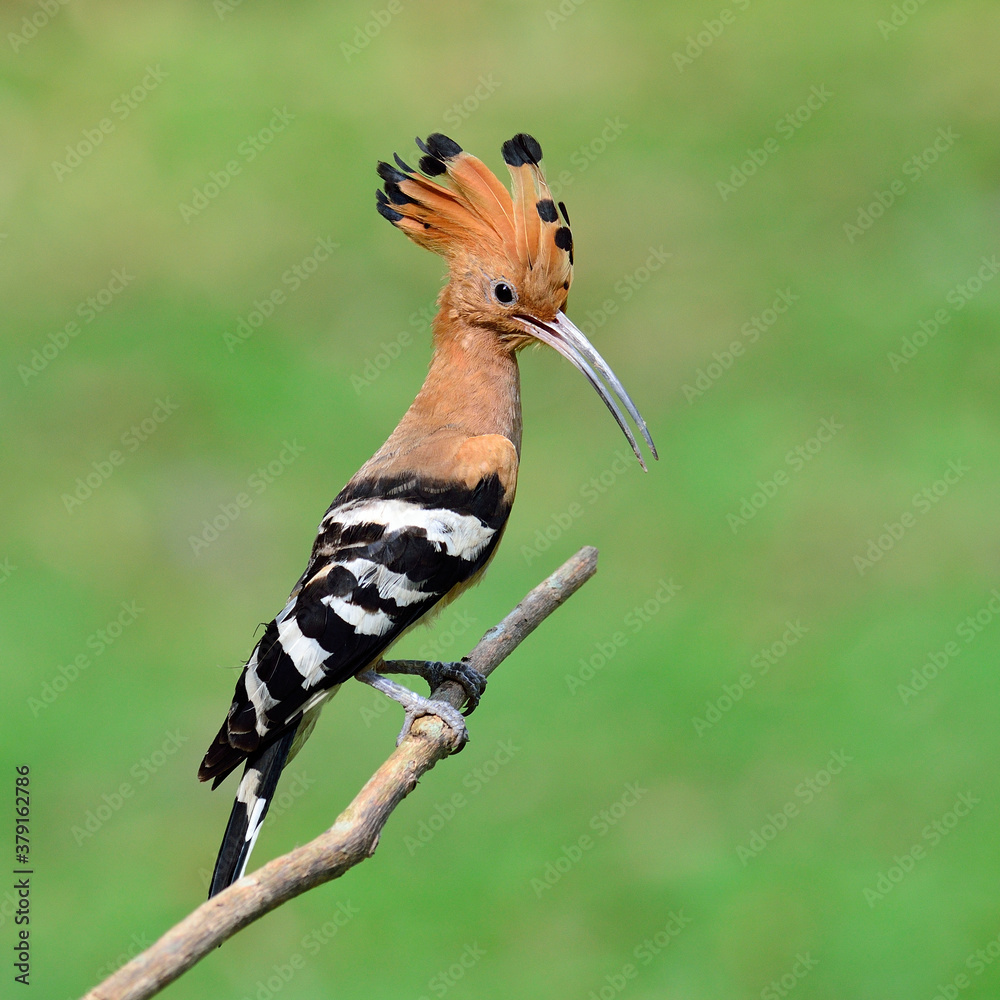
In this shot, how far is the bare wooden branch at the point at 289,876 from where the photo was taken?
6.08 ft

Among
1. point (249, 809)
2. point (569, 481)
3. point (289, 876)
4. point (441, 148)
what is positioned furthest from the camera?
point (569, 481)

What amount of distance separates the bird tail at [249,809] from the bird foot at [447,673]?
0.46 metres

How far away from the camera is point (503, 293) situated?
299cm

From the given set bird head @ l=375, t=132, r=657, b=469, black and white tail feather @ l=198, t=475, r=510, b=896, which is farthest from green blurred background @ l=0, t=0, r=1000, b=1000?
bird head @ l=375, t=132, r=657, b=469

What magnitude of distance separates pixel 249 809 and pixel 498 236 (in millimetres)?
1231

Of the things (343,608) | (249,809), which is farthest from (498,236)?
(249,809)

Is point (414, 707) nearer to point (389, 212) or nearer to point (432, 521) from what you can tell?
point (432, 521)

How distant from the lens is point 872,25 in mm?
11414

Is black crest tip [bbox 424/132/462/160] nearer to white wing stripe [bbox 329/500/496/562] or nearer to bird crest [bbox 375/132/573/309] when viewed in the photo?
bird crest [bbox 375/132/573/309]

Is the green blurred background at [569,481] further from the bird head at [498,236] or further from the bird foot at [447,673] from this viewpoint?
the bird head at [498,236]

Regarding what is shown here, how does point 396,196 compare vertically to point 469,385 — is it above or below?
above

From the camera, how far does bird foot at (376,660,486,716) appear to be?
325 cm

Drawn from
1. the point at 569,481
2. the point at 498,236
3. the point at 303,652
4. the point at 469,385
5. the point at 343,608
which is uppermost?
the point at 569,481

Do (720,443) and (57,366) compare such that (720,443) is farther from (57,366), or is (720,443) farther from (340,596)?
(340,596)
